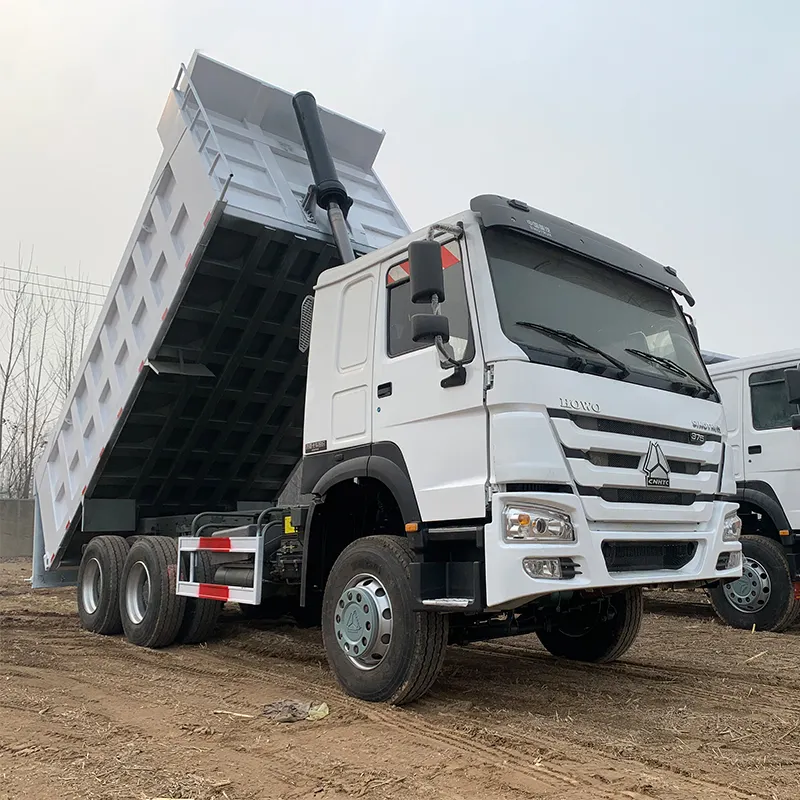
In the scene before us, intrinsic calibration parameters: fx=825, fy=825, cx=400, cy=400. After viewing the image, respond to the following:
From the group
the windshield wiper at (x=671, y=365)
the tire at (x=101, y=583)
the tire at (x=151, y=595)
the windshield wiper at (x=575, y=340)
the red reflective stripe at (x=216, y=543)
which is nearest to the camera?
the windshield wiper at (x=575, y=340)

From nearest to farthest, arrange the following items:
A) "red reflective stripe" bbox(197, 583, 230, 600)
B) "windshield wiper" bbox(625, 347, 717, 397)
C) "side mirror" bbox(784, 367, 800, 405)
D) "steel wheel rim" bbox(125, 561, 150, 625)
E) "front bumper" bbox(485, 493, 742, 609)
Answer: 1. "front bumper" bbox(485, 493, 742, 609)
2. "windshield wiper" bbox(625, 347, 717, 397)
3. "red reflective stripe" bbox(197, 583, 230, 600)
4. "side mirror" bbox(784, 367, 800, 405)
5. "steel wheel rim" bbox(125, 561, 150, 625)

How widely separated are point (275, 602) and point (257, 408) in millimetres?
1751

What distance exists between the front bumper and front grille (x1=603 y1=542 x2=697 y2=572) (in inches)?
1.1

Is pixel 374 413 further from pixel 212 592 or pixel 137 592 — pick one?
pixel 137 592

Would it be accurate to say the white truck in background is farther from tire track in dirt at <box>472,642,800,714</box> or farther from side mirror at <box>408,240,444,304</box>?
side mirror at <box>408,240,444,304</box>

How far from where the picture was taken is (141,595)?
6.98 meters

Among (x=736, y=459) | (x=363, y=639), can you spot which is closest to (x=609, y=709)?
(x=363, y=639)

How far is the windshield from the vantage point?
4.37 m

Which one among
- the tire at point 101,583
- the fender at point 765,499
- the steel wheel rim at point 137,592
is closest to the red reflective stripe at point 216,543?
the steel wheel rim at point 137,592

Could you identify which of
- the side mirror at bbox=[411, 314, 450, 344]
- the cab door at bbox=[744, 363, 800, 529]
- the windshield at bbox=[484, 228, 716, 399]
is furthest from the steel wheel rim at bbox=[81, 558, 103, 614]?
the cab door at bbox=[744, 363, 800, 529]

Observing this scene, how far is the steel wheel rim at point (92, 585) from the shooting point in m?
7.42

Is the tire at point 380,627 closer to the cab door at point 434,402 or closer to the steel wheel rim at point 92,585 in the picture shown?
the cab door at point 434,402

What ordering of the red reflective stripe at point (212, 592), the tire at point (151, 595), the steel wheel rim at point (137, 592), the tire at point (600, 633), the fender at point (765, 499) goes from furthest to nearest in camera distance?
the fender at point (765, 499) < the steel wheel rim at point (137, 592) < the tire at point (151, 595) < the red reflective stripe at point (212, 592) < the tire at point (600, 633)

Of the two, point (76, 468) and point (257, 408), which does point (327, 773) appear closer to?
point (257, 408)
